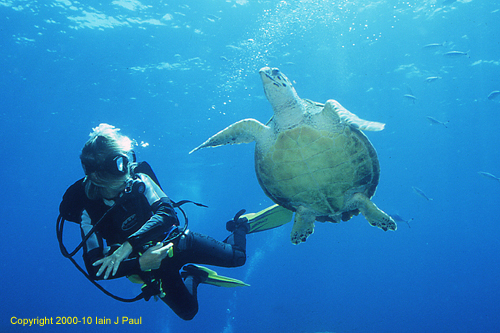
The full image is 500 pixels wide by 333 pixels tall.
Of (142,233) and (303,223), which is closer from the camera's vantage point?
(142,233)

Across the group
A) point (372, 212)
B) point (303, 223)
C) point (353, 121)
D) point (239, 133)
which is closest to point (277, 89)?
point (239, 133)

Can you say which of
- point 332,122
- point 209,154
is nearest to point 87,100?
point 209,154

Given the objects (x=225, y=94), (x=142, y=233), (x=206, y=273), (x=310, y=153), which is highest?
(x=225, y=94)

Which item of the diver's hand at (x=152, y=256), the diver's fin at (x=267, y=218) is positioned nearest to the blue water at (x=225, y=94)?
the diver's fin at (x=267, y=218)

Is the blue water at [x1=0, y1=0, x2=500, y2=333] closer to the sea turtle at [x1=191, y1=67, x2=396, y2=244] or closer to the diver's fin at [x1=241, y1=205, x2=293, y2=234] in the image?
the sea turtle at [x1=191, y1=67, x2=396, y2=244]

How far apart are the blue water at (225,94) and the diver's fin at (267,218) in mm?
8581

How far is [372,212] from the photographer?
4039mm

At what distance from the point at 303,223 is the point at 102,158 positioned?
3.34 m

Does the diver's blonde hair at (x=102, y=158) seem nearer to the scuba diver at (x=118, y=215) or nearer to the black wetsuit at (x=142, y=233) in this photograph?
the scuba diver at (x=118, y=215)

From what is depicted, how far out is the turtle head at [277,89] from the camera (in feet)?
12.2

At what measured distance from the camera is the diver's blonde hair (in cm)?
224

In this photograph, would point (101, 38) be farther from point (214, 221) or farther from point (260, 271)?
point (260, 271)

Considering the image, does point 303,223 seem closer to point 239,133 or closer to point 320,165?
point 320,165

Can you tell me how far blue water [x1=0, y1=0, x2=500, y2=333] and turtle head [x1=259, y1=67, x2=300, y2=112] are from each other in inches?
301
